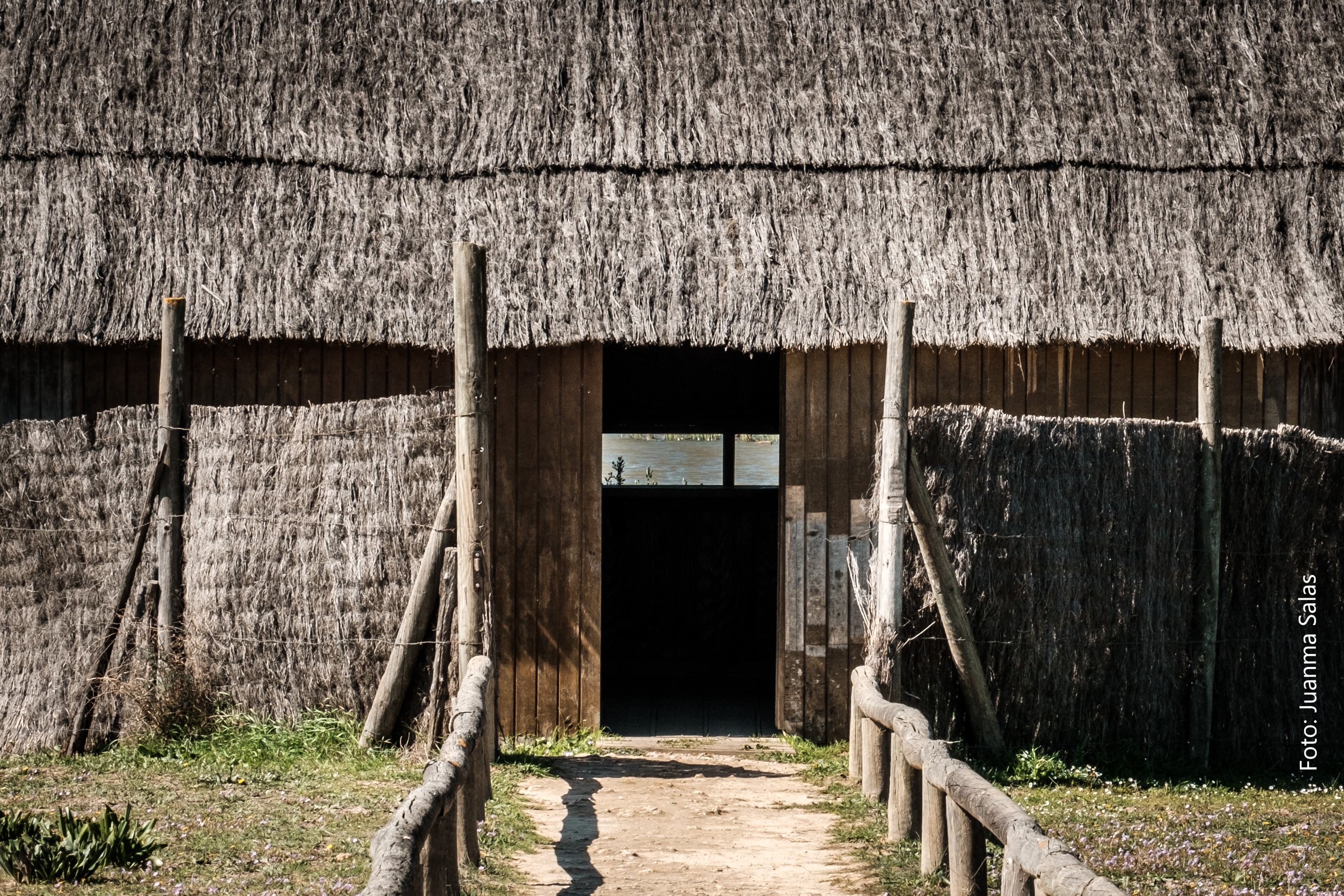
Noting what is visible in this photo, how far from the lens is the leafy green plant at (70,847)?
16.4 feet

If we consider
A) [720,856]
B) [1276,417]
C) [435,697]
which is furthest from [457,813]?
[1276,417]

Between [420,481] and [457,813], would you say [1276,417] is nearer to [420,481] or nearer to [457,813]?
[420,481]

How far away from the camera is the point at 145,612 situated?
23.7 feet

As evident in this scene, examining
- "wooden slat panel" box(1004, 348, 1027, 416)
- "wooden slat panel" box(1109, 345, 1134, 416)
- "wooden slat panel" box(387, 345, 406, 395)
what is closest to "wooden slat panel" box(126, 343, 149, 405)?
"wooden slat panel" box(387, 345, 406, 395)

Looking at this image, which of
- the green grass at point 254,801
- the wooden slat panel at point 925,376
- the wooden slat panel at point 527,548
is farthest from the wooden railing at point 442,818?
the wooden slat panel at point 925,376

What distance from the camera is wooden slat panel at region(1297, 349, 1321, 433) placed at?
8039 mm

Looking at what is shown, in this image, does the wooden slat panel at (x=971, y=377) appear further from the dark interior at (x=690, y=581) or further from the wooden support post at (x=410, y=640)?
the wooden support post at (x=410, y=640)

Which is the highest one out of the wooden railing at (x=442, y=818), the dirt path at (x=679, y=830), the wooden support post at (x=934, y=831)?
the wooden railing at (x=442, y=818)

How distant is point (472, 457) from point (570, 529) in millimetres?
1191

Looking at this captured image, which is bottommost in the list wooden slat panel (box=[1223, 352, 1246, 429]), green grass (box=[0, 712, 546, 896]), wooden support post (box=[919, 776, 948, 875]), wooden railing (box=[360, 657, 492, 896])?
green grass (box=[0, 712, 546, 896])

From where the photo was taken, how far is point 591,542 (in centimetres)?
790

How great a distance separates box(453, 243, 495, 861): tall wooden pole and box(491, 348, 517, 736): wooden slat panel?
0.83 meters

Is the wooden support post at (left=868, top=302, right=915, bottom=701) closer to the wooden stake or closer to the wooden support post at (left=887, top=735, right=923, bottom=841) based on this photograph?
the wooden support post at (left=887, top=735, right=923, bottom=841)

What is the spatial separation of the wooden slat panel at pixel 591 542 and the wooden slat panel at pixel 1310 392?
13.9 ft
